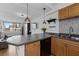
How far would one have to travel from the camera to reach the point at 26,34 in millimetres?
1823

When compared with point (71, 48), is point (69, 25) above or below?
above

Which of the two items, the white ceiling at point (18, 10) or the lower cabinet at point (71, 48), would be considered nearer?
the white ceiling at point (18, 10)

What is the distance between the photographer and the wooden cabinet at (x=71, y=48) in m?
2.01

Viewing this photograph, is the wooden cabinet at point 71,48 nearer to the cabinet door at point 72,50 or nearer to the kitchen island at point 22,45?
the cabinet door at point 72,50

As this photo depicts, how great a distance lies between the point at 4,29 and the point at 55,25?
1.11m

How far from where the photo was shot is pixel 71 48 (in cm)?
219

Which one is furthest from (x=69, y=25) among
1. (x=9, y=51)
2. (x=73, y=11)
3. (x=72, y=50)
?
(x=9, y=51)

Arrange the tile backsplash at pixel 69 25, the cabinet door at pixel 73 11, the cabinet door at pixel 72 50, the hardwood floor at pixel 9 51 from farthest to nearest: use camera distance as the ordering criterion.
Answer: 1. the tile backsplash at pixel 69 25
2. the cabinet door at pixel 73 11
3. the cabinet door at pixel 72 50
4. the hardwood floor at pixel 9 51

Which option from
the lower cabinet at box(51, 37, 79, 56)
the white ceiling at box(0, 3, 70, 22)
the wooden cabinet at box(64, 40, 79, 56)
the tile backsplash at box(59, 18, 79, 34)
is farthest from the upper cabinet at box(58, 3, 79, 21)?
the white ceiling at box(0, 3, 70, 22)

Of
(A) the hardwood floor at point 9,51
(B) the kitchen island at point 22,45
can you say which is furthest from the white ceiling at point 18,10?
(A) the hardwood floor at point 9,51

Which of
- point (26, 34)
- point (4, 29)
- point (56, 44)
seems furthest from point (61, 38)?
point (4, 29)

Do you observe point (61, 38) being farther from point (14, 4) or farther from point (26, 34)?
point (14, 4)

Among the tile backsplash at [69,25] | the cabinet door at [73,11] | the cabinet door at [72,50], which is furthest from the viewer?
the tile backsplash at [69,25]

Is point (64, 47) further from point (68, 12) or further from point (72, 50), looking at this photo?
point (68, 12)
